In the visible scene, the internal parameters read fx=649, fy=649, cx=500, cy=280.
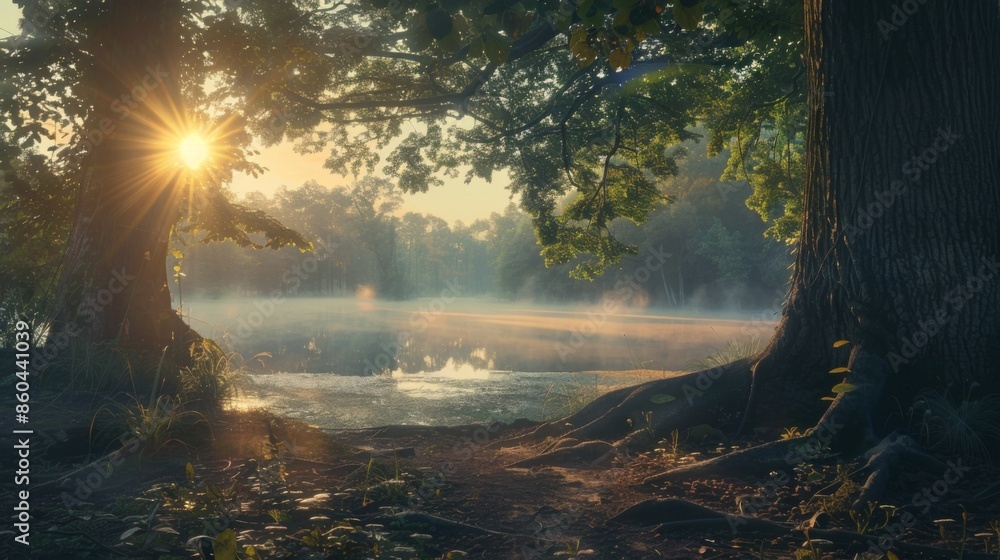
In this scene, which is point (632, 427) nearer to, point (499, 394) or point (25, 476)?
point (25, 476)

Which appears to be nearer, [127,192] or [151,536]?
[151,536]

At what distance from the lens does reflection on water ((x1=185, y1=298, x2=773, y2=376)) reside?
21.2 m

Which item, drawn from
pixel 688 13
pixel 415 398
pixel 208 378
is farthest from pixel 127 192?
pixel 688 13

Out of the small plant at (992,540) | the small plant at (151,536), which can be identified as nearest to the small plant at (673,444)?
the small plant at (992,540)

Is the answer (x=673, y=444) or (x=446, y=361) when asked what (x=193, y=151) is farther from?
(x=446, y=361)

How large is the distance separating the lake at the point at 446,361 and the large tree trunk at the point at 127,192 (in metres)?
1.08

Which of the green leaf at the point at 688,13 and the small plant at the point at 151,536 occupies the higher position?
the green leaf at the point at 688,13

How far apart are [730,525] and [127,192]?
332 inches

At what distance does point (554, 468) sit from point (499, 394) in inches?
307

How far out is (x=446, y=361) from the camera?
23406 mm

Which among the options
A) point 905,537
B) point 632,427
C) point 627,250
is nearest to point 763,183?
point 627,250

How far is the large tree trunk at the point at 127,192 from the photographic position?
8.32 m

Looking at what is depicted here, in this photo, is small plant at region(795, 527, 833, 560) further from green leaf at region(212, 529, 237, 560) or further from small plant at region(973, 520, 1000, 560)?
green leaf at region(212, 529, 237, 560)

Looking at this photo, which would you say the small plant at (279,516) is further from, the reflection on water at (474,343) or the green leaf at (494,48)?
the reflection on water at (474,343)
